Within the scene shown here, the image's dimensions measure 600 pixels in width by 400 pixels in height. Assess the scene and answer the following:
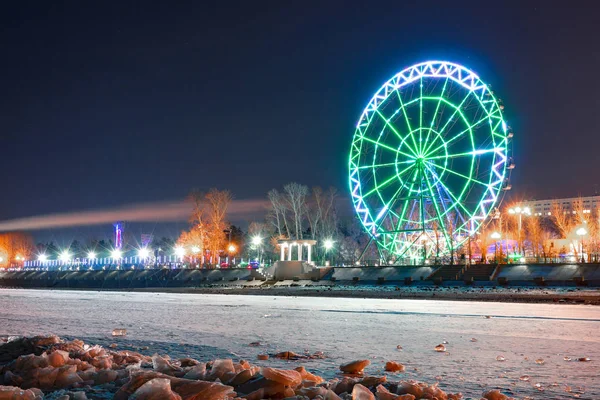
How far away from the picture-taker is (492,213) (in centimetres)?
4128

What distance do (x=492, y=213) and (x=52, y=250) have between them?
541ft

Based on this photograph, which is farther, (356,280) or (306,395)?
(356,280)

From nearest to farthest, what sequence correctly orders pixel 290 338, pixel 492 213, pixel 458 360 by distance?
pixel 458 360 → pixel 290 338 → pixel 492 213

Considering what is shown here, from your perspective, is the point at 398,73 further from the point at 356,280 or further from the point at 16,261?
the point at 16,261

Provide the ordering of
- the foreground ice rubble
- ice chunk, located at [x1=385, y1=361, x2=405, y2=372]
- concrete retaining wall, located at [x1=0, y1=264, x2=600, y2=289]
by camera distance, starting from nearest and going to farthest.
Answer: the foreground ice rubble → ice chunk, located at [x1=385, y1=361, x2=405, y2=372] → concrete retaining wall, located at [x1=0, y1=264, x2=600, y2=289]

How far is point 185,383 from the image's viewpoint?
4.57 m

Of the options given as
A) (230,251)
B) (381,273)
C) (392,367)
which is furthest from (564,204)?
(392,367)

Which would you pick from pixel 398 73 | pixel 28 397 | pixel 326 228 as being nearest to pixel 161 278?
pixel 326 228

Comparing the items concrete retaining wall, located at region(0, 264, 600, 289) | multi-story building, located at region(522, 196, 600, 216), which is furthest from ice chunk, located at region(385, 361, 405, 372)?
multi-story building, located at region(522, 196, 600, 216)

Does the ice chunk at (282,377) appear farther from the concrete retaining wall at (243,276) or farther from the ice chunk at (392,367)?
the concrete retaining wall at (243,276)

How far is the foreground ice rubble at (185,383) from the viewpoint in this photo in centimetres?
435

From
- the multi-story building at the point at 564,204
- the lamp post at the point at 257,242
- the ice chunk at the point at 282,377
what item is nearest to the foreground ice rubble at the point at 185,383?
the ice chunk at the point at 282,377

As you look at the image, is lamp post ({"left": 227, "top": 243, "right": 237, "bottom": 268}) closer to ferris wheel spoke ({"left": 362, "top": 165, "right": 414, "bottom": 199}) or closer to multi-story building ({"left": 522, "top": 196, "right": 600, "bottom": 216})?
ferris wheel spoke ({"left": 362, "top": 165, "right": 414, "bottom": 199})

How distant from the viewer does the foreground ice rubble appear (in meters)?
4.35
